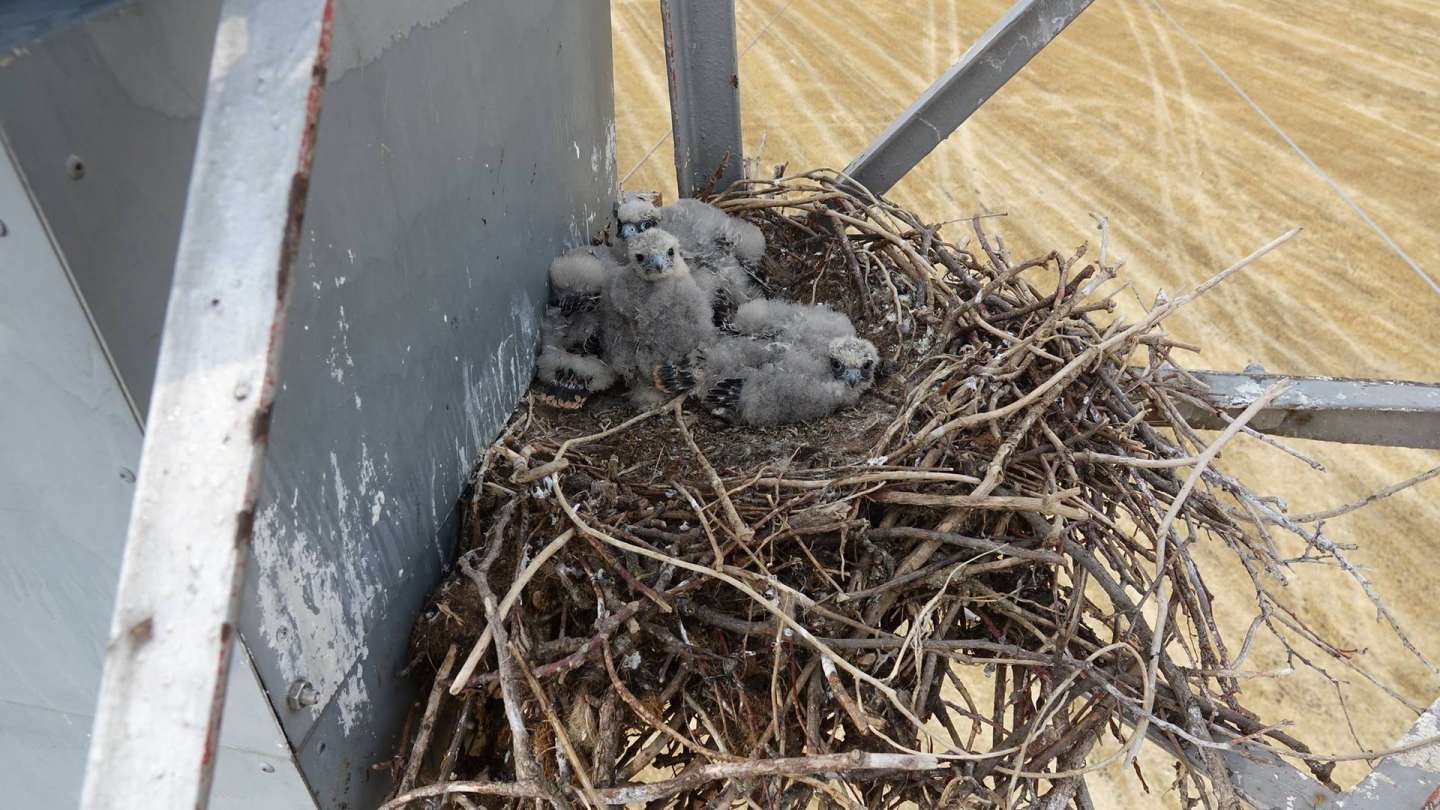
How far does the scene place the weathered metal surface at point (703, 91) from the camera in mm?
2650

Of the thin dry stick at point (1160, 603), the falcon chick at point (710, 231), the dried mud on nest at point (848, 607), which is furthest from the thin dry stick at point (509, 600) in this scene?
the falcon chick at point (710, 231)

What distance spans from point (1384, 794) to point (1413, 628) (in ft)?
13.8

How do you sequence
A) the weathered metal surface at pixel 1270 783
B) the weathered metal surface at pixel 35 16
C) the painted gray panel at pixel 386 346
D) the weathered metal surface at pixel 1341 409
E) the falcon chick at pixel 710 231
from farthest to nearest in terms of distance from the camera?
the falcon chick at pixel 710 231 < the weathered metal surface at pixel 1341 409 < the weathered metal surface at pixel 1270 783 < the painted gray panel at pixel 386 346 < the weathered metal surface at pixel 35 16

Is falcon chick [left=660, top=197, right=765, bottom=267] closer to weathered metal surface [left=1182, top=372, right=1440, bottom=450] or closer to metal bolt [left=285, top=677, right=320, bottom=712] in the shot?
weathered metal surface [left=1182, top=372, right=1440, bottom=450]

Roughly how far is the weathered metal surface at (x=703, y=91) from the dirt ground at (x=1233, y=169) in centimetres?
236

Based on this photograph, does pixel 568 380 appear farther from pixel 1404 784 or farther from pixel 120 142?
pixel 1404 784

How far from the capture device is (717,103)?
2824mm

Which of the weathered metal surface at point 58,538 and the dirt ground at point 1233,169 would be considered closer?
the weathered metal surface at point 58,538

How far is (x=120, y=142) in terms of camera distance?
965 mm

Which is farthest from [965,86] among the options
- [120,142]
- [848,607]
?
[120,142]

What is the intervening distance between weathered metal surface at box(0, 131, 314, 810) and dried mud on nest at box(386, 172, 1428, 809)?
10.9 inches

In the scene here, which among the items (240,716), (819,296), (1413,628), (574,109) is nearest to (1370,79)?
(1413,628)

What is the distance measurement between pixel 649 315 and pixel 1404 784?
1.63 m

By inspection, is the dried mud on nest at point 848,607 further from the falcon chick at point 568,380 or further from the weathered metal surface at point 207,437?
the weathered metal surface at point 207,437
